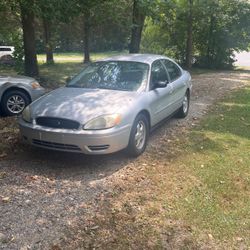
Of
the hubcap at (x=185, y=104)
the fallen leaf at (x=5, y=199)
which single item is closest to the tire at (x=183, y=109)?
the hubcap at (x=185, y=104)

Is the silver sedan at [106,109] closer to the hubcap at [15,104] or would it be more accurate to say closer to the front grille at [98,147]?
the front grille at [98,147]

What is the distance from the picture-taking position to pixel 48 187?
5.33 m

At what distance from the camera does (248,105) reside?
36.8 ft


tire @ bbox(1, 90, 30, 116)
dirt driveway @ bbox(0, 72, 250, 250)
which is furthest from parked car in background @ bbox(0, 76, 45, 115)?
dirt driveway @ bbox(0, 72, 250, 250)

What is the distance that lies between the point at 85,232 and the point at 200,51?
2056 centimetres

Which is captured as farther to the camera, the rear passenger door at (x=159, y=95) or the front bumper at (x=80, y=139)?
the rear passenger door at (x=159, y=95)

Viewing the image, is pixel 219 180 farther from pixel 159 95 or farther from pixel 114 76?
pixel 114 76

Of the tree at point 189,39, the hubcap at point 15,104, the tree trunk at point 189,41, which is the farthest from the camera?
the tree trunk at point 189,41

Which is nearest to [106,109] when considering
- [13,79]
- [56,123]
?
[56,123]

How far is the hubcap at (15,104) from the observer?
29.6 ft

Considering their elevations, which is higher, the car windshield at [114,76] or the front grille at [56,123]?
the car windshield at [114,76]

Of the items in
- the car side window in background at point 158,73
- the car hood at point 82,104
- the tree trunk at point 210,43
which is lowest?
the tree trunk at point 210,43

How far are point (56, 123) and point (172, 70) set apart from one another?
3.38 meters

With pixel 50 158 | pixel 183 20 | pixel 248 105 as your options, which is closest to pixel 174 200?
pixel 50 158
